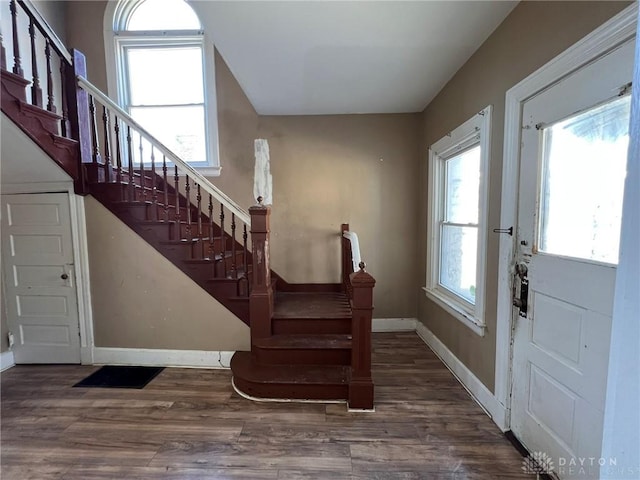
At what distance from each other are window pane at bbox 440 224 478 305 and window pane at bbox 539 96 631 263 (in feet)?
2.59

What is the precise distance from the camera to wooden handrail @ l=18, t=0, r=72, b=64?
2.06 meters

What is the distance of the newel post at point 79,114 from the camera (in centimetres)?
245

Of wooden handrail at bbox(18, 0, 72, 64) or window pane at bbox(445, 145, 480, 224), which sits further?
window pane at bbox(445, 145, 480, 224)

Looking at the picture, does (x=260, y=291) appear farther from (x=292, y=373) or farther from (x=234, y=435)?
(x=234, y=435)

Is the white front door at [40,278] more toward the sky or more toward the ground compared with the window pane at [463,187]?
more toward the ground

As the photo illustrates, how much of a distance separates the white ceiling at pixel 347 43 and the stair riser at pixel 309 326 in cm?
206

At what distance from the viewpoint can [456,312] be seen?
2.44 metres

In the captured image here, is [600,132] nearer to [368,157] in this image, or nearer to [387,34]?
[387,34]

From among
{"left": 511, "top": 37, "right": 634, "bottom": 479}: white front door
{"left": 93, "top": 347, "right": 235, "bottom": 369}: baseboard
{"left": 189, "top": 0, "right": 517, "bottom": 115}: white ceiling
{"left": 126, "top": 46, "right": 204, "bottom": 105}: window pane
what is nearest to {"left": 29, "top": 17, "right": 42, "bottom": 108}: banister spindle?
{"left": 189, "top": 0, "right": 517, "bottom": 115}: white ceiling

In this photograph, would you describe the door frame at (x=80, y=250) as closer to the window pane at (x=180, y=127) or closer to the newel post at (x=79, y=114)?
the newel post at (x=79, y=114)

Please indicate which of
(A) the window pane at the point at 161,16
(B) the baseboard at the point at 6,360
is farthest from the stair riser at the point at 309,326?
(A) the window pane at the point at 161,16

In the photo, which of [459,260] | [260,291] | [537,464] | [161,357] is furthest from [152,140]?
[537,464]

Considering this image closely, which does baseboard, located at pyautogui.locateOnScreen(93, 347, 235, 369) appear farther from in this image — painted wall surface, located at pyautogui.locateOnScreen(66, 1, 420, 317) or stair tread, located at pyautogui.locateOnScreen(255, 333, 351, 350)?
painted wall surface, located at pyautogui.locateOnScreen(66, 1, 420, 317)

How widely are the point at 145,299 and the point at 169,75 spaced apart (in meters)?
2.71
